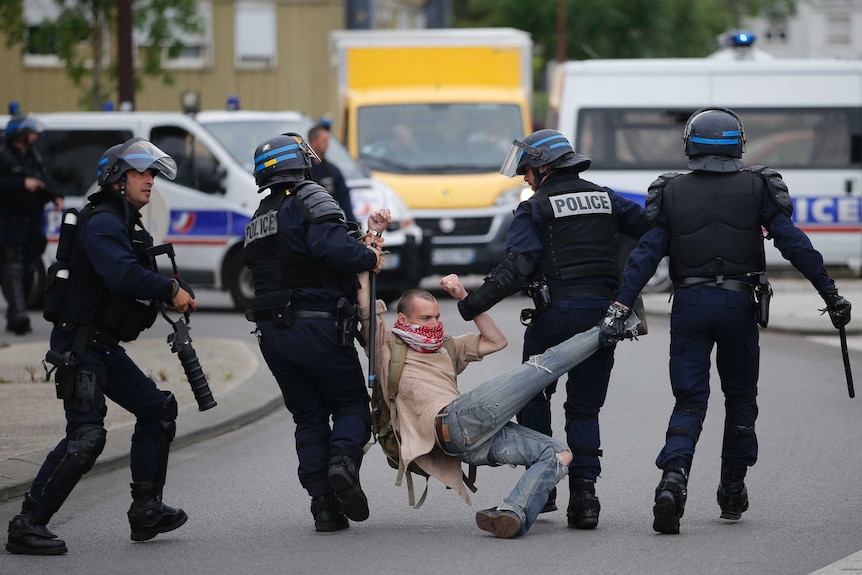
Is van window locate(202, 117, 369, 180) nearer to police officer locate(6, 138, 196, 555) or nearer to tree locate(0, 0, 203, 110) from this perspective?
police officer locate(6, 138, 196, 555)

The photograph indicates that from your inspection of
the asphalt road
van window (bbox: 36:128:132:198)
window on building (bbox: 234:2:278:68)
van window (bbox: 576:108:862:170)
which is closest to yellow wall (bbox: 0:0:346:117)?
window on building (bbox: 234:2:278:68)

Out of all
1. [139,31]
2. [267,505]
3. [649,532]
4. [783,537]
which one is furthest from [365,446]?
[139,31]

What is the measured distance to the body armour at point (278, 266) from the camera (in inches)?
288

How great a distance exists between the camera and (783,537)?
7102mm

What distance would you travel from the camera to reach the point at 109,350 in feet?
23.3

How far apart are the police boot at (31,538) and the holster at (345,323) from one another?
4.70 ft

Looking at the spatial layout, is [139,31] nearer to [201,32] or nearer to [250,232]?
[201,32]

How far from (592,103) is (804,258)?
508 inches

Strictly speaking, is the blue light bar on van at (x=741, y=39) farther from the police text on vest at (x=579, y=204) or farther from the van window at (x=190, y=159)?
the police text on vest at (x=579, y=204)

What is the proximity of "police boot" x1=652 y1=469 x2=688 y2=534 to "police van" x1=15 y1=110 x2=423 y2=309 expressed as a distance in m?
10.3

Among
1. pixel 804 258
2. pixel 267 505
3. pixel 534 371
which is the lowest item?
pixel 267 505

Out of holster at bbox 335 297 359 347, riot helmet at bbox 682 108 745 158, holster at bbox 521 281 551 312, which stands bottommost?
holster at bbox 335 297 359 347

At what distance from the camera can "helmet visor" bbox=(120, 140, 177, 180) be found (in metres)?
7.14

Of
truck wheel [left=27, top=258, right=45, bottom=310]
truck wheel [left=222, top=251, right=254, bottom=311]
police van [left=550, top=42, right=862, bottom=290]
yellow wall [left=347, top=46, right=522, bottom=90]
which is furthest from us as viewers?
yellow wall [left=347, top=46, right=522, bottom=90]
